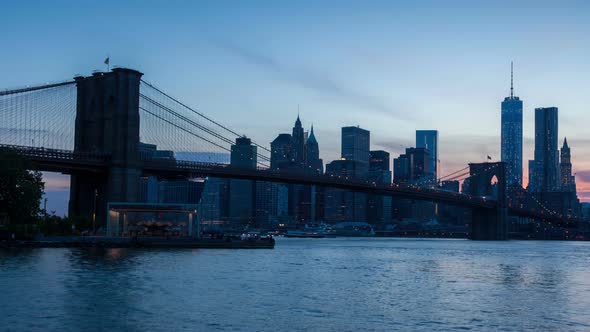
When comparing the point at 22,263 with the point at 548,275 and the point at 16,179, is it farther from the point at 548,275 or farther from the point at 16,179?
the point at 548,275

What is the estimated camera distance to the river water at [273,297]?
1156 inches

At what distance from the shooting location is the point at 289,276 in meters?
51.4

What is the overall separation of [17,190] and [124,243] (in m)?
12.6

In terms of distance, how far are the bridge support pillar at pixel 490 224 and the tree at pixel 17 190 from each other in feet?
342

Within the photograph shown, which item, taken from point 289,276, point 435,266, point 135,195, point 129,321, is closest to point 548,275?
point 435,266

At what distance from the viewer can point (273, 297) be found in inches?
1496

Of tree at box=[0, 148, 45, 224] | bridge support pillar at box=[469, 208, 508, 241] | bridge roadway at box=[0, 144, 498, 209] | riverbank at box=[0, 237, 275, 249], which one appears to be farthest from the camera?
bridge support pillar at box=[469, 208, 508, 241]

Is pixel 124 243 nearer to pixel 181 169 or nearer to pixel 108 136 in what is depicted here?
pixel 181 169

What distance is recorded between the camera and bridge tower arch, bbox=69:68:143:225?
89.8 metres

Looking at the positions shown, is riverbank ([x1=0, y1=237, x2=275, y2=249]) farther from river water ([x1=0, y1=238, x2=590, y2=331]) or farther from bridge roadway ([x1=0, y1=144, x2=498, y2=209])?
river water ([x1=0, y1=238, x2=590, y2=331])

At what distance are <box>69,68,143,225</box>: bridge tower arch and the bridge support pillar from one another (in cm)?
9091

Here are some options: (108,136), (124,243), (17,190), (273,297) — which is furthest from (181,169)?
(273,297)

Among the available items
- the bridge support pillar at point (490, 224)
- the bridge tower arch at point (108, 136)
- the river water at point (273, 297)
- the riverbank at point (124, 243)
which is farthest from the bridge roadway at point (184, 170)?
the bridge support pillar at point (490, 224)

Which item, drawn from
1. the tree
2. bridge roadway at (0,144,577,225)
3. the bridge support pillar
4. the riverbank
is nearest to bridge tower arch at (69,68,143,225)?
bridge roadway at (0,144,577,225)
